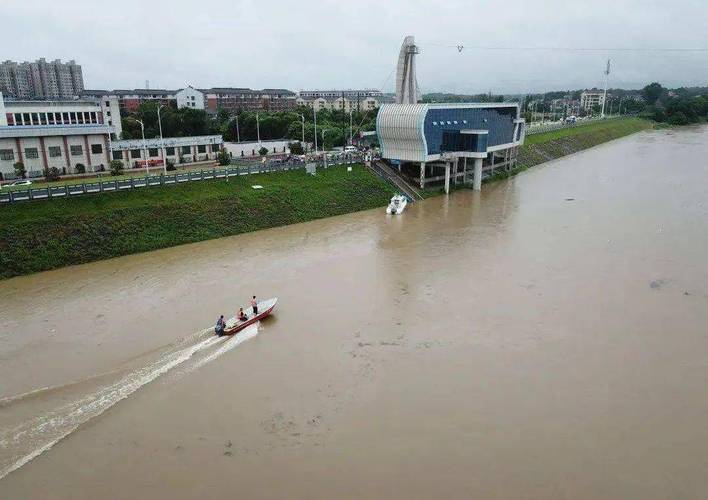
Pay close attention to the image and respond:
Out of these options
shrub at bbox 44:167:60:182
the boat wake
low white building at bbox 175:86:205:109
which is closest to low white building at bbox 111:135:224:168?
shrub at bbox 44:167:60:182

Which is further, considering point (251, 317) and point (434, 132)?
point (434, 132)

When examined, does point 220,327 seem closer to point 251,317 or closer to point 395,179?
point 251,317

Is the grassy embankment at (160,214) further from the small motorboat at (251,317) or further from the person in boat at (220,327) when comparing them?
the person in boat at (220,327)

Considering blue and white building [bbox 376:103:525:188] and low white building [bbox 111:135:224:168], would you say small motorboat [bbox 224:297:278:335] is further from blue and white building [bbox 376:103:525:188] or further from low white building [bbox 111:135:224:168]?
low white building [bbox 111:135:224:168]

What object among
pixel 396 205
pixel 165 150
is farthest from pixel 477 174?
pixel 165 150

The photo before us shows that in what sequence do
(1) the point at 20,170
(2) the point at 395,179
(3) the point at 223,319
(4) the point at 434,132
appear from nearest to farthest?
(3) the point at 223,319
(1) the point at 20,170
(4) the point at 434,132
(2) the point at 395,179

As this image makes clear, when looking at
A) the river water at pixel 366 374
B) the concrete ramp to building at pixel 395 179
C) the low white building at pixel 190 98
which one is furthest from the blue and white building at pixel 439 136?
the low white building at pixel 190 98
